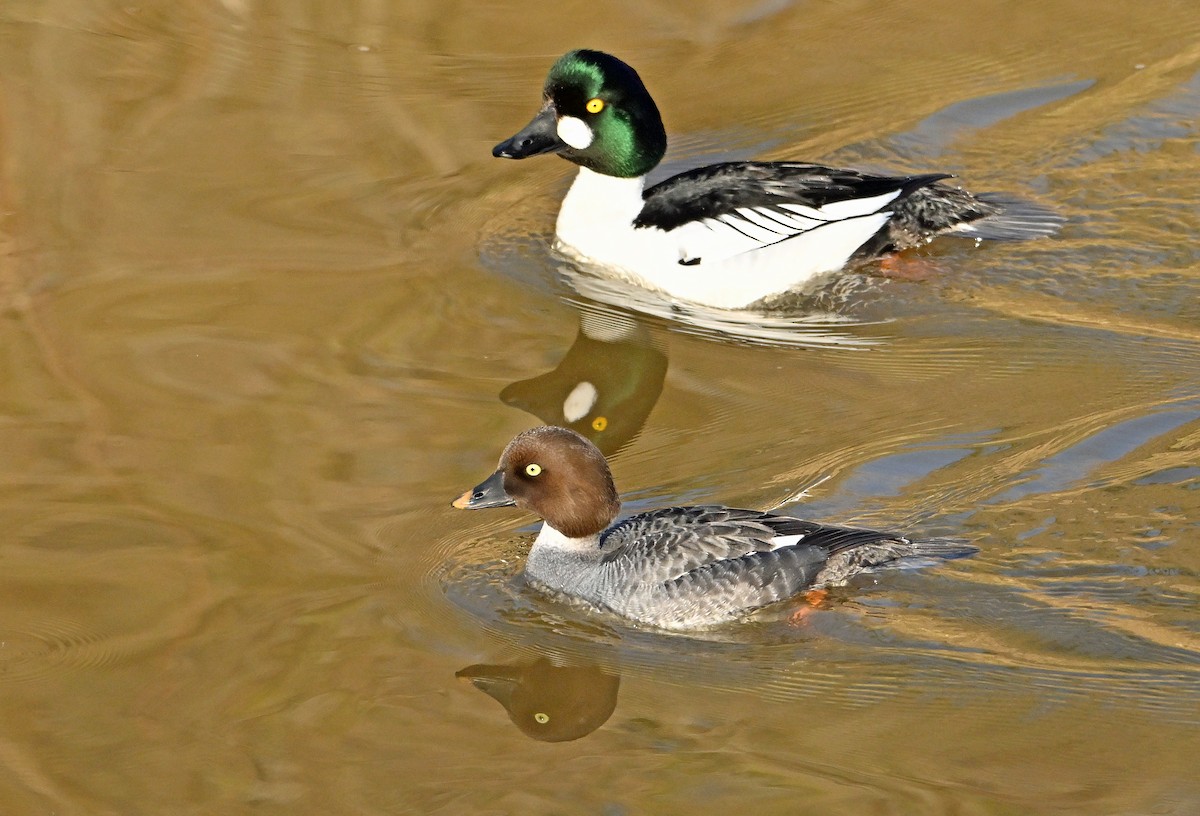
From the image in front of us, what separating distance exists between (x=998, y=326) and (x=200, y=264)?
4459 millimetres

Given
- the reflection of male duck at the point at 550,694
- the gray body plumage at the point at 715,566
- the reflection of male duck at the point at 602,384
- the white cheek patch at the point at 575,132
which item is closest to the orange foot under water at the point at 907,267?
the reflection of male duck at the point at 602,384

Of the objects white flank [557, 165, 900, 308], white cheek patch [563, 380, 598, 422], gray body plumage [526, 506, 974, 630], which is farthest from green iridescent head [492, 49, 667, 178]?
gray body plumage [526, 506, 974, 630]

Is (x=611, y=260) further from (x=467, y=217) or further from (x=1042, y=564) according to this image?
(x=1042, y=564)

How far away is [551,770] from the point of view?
5641 millimetres

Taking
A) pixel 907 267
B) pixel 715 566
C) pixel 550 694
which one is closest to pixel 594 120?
pixel 907 267

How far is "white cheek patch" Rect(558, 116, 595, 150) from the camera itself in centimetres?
972

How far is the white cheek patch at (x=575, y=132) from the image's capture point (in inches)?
383

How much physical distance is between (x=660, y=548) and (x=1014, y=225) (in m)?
4.12

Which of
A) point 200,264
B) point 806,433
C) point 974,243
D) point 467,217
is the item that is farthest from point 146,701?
point 974,243

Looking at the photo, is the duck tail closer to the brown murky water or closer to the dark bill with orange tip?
the brown murky water

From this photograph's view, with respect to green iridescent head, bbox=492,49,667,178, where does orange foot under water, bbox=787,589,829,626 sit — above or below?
below

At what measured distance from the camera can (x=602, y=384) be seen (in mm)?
8383

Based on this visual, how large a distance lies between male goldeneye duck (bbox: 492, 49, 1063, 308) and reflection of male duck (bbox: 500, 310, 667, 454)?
581mm

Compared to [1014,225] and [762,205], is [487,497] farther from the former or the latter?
[1014,225]
